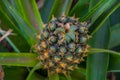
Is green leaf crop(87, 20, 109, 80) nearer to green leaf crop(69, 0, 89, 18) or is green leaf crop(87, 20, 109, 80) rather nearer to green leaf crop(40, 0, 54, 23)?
green leaf crop(69, 0, 89, 18)

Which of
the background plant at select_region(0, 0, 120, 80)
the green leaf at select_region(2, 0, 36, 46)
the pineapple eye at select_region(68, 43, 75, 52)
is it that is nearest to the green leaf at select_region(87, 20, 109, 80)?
the background plant at select_region(0, 0, 120, 80)

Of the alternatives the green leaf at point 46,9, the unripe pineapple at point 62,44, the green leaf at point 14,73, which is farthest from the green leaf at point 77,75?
the green leaf at point 46,9

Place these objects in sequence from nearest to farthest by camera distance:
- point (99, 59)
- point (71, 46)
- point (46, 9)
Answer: point (71, 46), point (99, 59), point (46, 9)

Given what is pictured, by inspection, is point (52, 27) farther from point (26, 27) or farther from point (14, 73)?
point (14, 73)

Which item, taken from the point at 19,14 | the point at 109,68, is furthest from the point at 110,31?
the point at 19,14

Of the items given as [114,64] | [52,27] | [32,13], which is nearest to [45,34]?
[52,27]
